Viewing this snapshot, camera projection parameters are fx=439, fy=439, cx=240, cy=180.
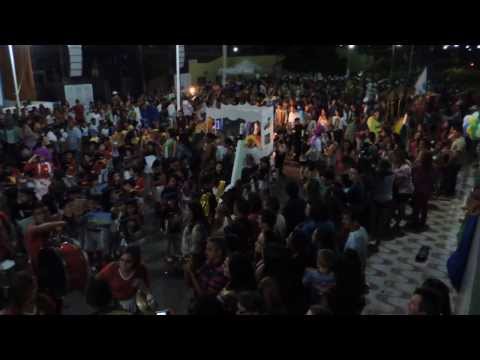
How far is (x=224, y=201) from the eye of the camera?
5.65 m

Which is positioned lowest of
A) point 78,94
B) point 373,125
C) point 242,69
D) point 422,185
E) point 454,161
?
point 422,185

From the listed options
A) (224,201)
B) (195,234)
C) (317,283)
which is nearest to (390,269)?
(224,201)

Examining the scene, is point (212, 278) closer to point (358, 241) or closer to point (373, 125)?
point (358, 241)

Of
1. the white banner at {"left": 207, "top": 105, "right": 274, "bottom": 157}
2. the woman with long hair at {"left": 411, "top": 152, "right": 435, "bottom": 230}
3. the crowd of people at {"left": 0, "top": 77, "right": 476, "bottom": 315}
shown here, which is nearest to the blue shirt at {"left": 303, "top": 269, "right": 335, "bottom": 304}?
the crowd of people at {"left": 0, "top": 77, "right": 476, "bottom": 315}

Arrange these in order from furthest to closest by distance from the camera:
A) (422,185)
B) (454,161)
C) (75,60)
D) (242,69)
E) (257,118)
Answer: (242,69) < (75,60) < (257,118) < (454,161) < (422,185)

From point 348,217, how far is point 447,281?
85.0 inches

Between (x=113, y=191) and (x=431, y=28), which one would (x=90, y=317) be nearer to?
(x=431, y=28)

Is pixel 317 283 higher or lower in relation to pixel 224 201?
lower

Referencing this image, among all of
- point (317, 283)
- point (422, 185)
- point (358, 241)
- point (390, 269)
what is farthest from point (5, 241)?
point (422, 185)

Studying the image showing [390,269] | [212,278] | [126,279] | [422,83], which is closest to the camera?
[126,279]

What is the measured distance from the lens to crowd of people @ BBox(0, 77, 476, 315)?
12.1ft

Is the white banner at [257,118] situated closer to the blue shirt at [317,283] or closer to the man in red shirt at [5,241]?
the man in red shirt at [5,241]

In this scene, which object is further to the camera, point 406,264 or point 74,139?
point 74,139

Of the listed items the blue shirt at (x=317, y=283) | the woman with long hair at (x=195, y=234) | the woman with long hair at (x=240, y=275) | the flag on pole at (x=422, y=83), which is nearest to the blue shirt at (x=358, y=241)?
the blue shirt at (x=317, y=283)
